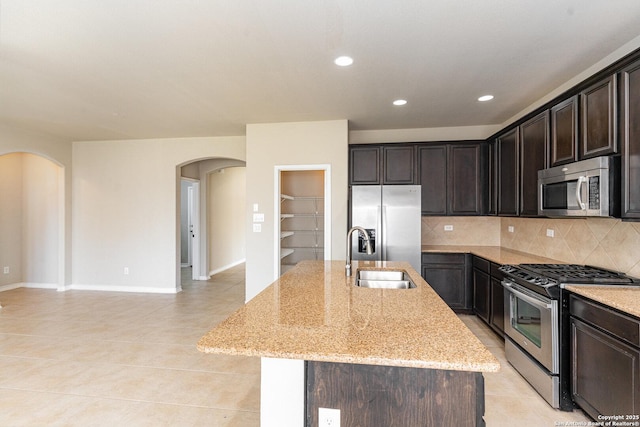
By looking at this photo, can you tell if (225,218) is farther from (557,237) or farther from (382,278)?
(557,237)

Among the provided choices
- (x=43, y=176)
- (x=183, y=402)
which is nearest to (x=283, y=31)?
(x=183, y=402)

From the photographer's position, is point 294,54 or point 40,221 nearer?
point 294,54

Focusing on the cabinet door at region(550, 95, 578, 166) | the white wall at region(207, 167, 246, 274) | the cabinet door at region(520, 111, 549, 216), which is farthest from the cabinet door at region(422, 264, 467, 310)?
the white wall at region(207, 167, 246, 274)

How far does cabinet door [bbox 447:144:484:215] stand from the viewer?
170 inches

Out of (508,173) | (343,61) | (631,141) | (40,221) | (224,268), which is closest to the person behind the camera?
(631,141)

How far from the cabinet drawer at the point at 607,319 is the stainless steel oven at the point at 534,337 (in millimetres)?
136

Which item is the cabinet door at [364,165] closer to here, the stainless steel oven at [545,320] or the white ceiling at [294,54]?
the white ceiling at [294,54]

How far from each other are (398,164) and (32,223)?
6647mm

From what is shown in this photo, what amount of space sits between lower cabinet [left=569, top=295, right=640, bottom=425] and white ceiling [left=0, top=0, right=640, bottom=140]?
74.4 inches

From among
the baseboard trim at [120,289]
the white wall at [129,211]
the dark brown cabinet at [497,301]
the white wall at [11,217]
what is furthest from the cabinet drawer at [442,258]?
the white wall at [11,217]

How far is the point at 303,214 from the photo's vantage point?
557 centimetres

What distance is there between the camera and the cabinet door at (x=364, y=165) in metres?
4.49

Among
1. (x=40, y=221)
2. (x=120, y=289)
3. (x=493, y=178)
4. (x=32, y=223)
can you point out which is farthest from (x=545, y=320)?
(x=32, y=223)

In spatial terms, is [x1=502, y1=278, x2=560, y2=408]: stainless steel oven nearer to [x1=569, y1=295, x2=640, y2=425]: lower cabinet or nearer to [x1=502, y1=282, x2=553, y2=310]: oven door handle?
[x1=502, y1=282, x2=553, y2=310]: oven door handle
